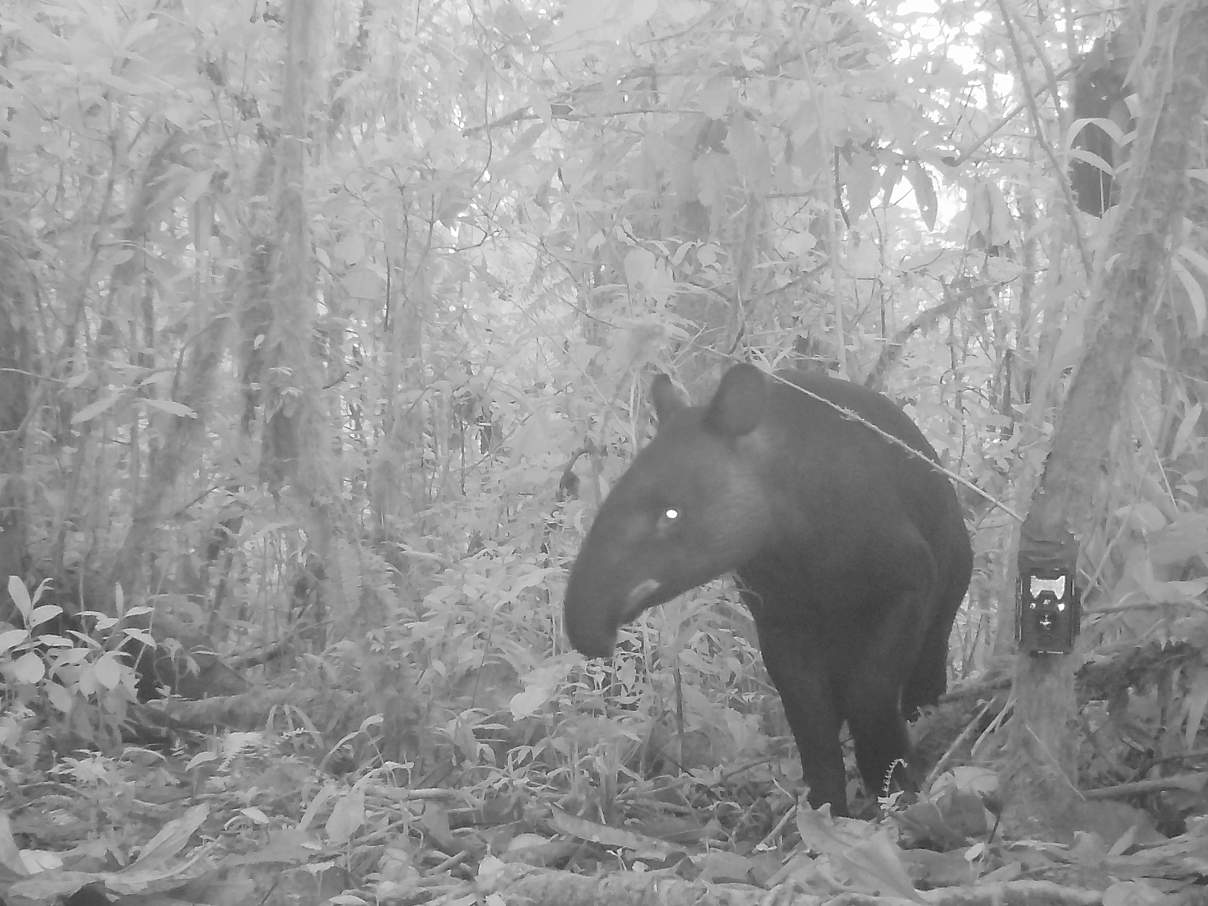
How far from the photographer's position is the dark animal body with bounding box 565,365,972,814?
130 inches

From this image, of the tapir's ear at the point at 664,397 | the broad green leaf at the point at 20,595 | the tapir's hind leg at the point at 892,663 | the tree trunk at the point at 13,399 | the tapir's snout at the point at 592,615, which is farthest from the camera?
the tree trunk at the point at 13,399

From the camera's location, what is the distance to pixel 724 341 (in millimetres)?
4496

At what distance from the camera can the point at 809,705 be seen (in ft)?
11.6

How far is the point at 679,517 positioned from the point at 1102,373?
134 cm

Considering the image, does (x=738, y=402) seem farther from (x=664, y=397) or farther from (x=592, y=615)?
(x=592, y=615)

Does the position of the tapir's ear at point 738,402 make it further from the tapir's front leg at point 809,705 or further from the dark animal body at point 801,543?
the tapir's front leg at point 809,705

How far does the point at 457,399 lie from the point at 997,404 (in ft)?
8.90

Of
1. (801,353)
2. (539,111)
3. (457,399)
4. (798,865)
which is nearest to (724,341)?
(801,353)

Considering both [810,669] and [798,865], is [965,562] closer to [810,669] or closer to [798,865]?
[810,669]

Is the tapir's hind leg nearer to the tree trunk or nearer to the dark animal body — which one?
the dark animal body

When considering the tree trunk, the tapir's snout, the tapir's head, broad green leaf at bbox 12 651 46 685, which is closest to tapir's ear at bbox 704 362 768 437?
the tapir's head

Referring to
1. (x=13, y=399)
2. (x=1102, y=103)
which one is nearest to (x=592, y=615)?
(x=1102, y=103)

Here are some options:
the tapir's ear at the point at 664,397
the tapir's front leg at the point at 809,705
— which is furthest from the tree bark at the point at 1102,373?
the tapir's ear at the point at 664,397

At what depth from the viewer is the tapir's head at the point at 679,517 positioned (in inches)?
126
